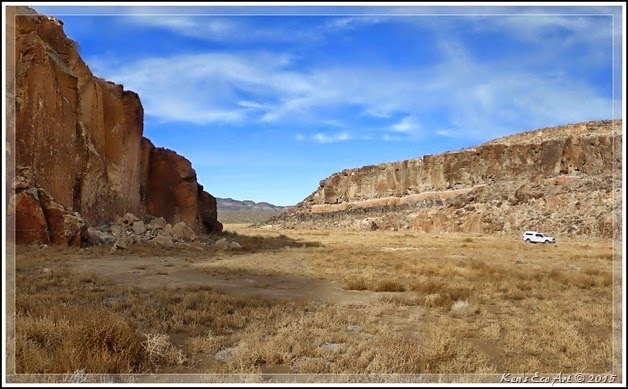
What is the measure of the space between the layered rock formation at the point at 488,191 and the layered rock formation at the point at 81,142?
35.4m

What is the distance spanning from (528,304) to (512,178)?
194ft

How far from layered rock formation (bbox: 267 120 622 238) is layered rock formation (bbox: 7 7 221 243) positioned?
3543cm

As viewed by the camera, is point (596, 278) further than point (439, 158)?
No

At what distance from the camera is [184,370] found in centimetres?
496

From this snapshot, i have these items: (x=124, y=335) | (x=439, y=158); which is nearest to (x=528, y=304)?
(x=124, y=335)

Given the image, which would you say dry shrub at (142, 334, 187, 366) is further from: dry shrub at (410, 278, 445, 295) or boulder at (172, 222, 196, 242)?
boulder at (172, 222, 196, 242)

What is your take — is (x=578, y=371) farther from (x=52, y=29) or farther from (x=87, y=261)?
(x=52, y=29)

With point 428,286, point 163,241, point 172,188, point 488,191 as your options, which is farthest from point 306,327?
point 488,191

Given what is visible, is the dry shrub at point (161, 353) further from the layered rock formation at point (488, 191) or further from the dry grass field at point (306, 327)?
the layered rock formation at point (488, 191)

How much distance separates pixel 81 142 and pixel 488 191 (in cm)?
5078

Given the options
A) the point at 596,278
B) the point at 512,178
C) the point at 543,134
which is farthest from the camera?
the point at 543,134

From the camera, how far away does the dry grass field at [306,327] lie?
4.77 meters

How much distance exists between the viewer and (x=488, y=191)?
5788 cm

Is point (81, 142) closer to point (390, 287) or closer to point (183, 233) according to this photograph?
point (183, 233)
